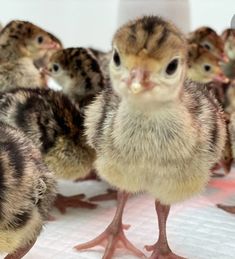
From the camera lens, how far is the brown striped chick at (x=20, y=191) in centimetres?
119

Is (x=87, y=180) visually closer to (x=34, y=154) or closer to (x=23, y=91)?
(x=23, y=91)

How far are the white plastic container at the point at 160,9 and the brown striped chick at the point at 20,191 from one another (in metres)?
1.25

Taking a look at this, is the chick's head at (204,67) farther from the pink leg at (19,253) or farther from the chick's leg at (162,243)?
the pink leg at (19,253)

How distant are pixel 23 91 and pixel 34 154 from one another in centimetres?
38

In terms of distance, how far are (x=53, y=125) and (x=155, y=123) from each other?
0.42 metres

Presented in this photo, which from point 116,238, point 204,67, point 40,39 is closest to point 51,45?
point 40,39

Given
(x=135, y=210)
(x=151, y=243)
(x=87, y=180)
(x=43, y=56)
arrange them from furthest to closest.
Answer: (x=43, y=56) → (x=87, y=180) → (x=135, y=210) → (x=151, y=243)

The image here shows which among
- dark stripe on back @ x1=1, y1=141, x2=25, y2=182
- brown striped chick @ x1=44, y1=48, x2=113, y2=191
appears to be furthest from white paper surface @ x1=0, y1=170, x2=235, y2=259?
dark stripe on back @ x1=1, y1=141, x2=25, y2=182

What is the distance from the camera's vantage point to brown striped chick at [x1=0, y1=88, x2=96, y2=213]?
5.24ft

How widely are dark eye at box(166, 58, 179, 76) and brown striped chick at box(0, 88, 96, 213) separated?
19.1 inches

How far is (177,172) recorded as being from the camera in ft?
4.35

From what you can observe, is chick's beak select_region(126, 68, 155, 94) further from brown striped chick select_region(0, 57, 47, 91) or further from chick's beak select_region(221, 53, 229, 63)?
chick's beak select_region(221, 53, 229, 63)

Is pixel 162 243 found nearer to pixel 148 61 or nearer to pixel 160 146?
pixel 160 146

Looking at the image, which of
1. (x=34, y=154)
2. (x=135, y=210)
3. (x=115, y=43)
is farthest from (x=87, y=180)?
(x=115, y=43)
